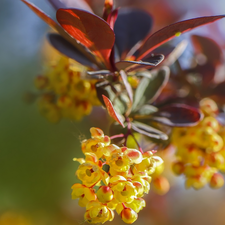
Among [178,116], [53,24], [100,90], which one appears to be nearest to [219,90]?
[178,116]

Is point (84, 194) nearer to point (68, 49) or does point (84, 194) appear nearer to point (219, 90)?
point (68, 49)

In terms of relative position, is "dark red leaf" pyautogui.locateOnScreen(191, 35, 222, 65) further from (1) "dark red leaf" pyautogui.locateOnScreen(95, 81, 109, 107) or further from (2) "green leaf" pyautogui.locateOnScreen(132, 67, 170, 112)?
(1) "dark red leaf" pyautogui.locateOnScreen(95, 81, 109, 107)

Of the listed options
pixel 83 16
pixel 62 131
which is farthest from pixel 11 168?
pixel 83 16

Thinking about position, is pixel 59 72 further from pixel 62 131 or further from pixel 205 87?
pixel 205 87

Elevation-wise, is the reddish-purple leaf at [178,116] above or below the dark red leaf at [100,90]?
below

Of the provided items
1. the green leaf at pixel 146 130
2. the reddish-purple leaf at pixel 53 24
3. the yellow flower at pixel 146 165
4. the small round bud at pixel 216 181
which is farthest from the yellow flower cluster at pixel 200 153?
the reddish-purple leaf at pixel 53 24

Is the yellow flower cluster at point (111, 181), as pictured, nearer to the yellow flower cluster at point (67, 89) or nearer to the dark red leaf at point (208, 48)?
the yellow flower cluster at point (67, 89)

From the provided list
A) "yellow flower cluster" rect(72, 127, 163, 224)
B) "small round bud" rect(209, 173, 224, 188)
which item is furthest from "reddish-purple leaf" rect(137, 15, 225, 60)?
"small round bud" rect(209, 173, 224, 188)
